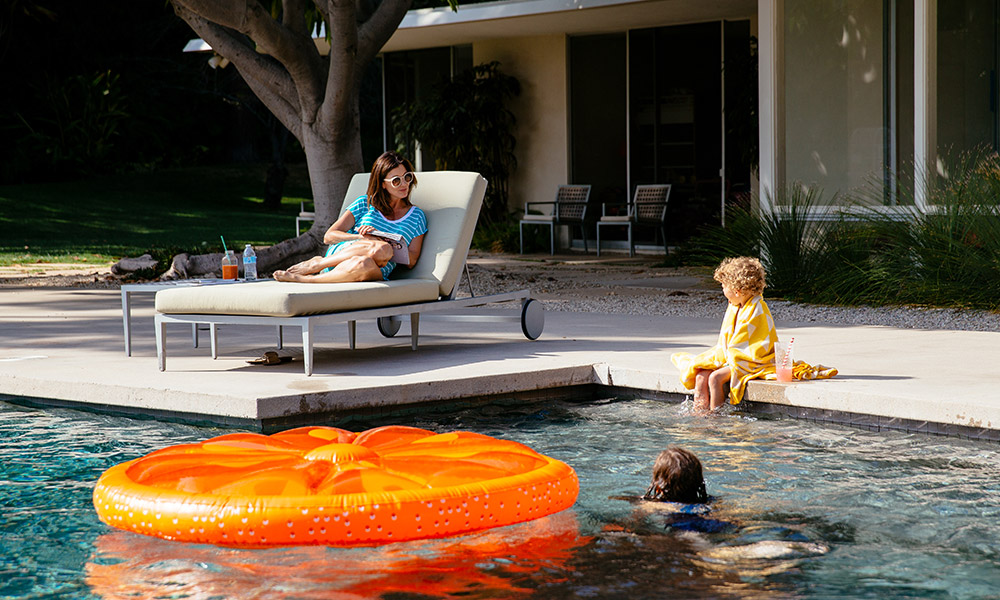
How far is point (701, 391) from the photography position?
5.63m

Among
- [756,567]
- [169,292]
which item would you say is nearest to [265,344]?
[169,292]

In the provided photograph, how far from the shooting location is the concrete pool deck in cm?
526

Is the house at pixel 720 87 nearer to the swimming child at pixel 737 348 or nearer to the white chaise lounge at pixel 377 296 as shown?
the white chaise lounge at pixel 377 296

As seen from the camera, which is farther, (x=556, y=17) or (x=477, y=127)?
(x=477, y=127)

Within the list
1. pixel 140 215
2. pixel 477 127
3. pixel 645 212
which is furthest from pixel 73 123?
pixel 645 212

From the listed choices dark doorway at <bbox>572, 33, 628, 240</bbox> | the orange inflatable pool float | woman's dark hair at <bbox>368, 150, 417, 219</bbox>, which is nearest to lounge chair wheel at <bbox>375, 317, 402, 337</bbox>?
woman's dark hair at <bbox>368, 150, 417, 219</bbox>

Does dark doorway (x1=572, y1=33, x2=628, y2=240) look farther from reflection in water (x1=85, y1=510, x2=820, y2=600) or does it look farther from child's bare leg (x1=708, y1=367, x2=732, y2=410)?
reflection in water (x1=85, y1=510, x2=820, y2=600)

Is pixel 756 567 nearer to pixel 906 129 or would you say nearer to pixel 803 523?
pixel 803 523

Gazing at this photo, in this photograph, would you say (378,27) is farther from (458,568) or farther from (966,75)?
(458,568)

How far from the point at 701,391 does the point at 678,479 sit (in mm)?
1655

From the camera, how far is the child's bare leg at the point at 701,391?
18.4 feet

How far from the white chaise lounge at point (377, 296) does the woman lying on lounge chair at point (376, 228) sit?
0.13 meters

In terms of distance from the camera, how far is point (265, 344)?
7855 mm

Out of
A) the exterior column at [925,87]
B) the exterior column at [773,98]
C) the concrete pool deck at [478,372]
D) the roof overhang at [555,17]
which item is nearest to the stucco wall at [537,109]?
the roof overhang at [555,17]
